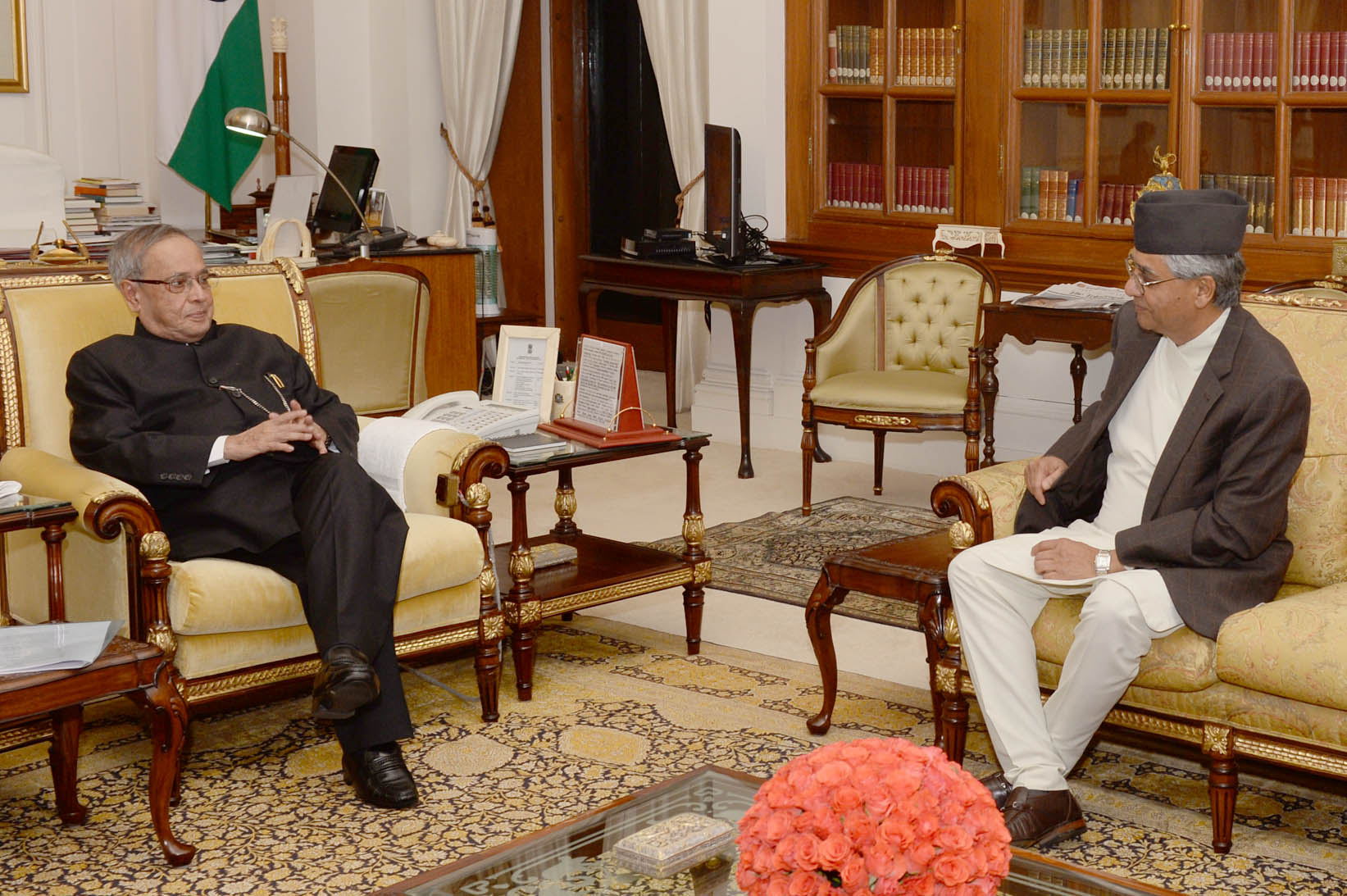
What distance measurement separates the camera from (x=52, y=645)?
3006mm

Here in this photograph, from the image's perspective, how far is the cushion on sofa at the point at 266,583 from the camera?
334 centimetres

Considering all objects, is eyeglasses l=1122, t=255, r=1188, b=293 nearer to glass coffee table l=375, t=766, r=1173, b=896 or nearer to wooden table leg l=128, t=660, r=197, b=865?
glass coffee table l=375, t=766, r=1173, b=896

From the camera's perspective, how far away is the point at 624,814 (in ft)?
8.50

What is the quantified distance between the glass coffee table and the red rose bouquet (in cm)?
44

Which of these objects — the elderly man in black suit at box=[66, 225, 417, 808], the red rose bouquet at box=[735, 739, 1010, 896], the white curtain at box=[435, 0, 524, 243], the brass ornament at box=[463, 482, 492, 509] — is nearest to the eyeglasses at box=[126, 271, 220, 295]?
the elderly man in black suit at box=[66, 225, 417, 808]

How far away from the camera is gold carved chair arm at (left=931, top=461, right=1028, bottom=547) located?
353 centimetres

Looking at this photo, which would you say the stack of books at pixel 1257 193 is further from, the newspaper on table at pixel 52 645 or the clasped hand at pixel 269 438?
the newspaper on table at pixel 52 645

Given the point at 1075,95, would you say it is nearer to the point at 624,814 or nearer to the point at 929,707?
the point at 929,707

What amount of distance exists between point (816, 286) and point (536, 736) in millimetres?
3422

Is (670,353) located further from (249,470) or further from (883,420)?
(249,470)

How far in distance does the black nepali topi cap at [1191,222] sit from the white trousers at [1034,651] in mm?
649

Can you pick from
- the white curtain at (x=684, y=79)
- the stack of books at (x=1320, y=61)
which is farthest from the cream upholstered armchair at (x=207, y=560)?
the white curtain at (x=684, y=79)

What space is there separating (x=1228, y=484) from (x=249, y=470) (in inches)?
84.6

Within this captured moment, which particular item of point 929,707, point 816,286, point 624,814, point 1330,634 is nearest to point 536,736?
point 929,707
